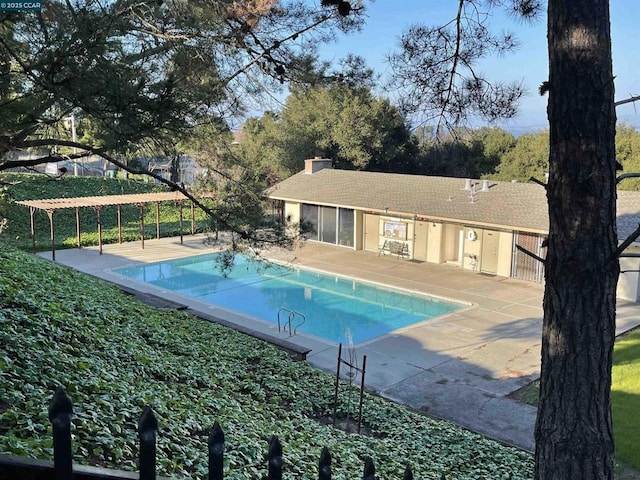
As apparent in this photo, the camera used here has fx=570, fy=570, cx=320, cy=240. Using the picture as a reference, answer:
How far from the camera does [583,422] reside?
2986mm

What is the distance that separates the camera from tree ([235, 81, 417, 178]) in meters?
29.2

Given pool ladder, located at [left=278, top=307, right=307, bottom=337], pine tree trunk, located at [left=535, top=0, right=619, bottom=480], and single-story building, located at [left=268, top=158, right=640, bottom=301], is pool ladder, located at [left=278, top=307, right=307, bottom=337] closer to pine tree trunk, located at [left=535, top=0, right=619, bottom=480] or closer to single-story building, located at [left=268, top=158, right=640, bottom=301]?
single-story building, located at [left=268, top=158, right=640, bottom=301]

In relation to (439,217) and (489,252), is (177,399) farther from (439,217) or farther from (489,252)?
(439,217)

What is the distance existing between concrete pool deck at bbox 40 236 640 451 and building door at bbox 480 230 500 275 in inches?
19.3

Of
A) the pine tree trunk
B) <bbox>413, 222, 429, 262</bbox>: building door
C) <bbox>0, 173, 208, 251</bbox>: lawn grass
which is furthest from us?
<bbox>0, 173, 208, 251</bbox>: lawn grass

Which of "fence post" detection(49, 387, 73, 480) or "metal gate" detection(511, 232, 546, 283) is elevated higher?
"fence post" detection(49, 387, 73, 480)

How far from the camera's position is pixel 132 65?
5.54 meters

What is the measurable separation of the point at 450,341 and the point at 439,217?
813 centimetres

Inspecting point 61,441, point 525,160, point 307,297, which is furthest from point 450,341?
point 525,160

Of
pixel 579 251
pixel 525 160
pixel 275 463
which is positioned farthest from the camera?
pixel 525 160

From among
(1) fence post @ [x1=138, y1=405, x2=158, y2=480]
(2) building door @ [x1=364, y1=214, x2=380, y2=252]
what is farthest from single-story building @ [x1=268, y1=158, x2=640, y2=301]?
(1) fence post @ [x1=138, y1=405, x2=158, y2=480]

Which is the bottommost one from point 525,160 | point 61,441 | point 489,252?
point 489,252

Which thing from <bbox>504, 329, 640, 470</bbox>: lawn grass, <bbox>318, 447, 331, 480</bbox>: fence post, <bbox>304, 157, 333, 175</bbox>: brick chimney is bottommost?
<bbox>504, 329, 640, 470</bbox>: lawn grass

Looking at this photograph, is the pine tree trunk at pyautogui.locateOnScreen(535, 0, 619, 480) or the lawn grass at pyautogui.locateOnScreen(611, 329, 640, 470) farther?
the lawn grass at pyautogui.locateOnScreen(611, 329, 640, 470)
